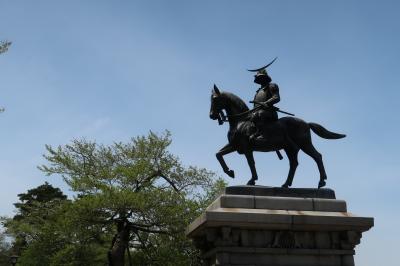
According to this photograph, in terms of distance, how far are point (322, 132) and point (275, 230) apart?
308 cm

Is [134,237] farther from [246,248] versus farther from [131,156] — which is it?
[246,248]

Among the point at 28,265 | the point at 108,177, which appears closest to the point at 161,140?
the point at 108,177

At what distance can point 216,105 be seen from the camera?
11.8 m

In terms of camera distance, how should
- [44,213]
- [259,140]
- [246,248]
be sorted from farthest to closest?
[44,213]
[259,140]
[246,248]

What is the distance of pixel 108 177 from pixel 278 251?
1965cm

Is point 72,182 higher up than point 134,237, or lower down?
higher up

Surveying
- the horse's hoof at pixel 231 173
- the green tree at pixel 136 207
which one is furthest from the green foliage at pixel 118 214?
the horse's hoof at pixel 231 173

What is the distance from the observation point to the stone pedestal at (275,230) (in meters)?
9.80

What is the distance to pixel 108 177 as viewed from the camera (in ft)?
93.4

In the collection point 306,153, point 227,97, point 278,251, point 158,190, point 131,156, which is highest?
point 131,156

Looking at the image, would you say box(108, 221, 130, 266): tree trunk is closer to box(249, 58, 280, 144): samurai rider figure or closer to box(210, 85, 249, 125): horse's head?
box(210, 85, 249, 125): horse's head

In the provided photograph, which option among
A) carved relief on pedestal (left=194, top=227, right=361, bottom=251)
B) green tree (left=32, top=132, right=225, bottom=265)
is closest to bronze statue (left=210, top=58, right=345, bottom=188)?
carved relief on pedestal (left=194, top=227, right=361, bottom=251)

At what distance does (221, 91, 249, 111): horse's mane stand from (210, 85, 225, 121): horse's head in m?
0.14

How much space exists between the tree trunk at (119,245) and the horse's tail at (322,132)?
16.7 meters
